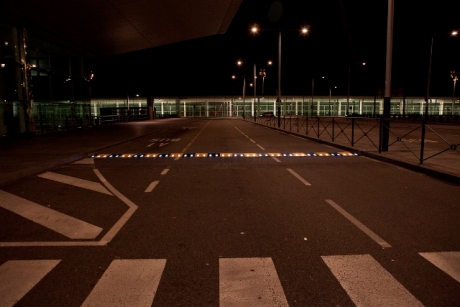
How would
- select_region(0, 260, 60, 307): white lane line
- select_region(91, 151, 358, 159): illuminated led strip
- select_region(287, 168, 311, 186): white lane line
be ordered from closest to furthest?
select_region(0, 260, 60, 307): white lane line
select_region(287, 168, 311, 186): white lane line
select_region(91, 151, 358, 159): illuminated led strip

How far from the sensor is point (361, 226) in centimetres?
575

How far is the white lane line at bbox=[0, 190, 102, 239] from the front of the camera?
557cm

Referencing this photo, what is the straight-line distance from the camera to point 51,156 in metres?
13.7

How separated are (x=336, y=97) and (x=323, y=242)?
9021cm

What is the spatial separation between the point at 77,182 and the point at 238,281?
6889mm

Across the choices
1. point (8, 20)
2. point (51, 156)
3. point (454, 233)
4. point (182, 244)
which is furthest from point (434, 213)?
point (8, 20)

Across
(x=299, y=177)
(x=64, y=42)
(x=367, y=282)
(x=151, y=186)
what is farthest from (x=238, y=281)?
(x=64, y=42)

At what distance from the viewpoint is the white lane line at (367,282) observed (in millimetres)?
3494

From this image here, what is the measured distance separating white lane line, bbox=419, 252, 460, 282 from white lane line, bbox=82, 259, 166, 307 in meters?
3.17

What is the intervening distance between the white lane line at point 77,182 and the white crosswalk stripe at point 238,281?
418 cm

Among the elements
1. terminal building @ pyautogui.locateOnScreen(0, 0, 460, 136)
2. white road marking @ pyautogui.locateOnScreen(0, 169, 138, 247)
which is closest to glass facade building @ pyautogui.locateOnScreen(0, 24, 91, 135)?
terminal building @ pyautogui.locateOnScreen(0, 0, 460, 136)

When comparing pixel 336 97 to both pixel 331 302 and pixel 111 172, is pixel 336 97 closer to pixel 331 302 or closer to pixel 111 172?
pixel 111 172

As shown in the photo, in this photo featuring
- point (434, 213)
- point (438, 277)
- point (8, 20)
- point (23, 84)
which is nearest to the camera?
point (438, 277)

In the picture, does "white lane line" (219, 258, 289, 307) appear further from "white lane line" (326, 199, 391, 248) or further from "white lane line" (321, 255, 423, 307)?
"white lane line" (326, 199, 391, 248)
